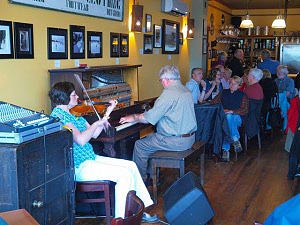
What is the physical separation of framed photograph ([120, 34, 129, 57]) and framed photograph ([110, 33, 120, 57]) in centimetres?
10

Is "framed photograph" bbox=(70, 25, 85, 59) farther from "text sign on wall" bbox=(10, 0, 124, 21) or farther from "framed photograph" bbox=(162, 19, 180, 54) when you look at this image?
"framed photograph" bbox=(162, 19, 180, 54)

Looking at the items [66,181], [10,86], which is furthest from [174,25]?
[66,181]

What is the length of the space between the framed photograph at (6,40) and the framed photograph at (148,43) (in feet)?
10.0

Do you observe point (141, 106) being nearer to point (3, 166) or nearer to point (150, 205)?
point (150, 205)

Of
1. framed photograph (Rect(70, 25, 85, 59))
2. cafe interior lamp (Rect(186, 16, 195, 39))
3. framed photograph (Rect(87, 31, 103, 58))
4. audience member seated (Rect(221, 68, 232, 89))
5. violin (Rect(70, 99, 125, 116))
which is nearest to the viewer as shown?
violin (Rect(70, 99, 125, 116))

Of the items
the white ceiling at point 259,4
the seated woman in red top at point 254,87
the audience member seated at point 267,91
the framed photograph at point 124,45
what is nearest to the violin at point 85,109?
the framed photograph at point 124,45

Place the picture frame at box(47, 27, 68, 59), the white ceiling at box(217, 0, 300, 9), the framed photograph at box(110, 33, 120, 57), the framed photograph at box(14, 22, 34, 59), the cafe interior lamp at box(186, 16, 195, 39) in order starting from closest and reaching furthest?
1. the framed photograph at box(14, 22, 34, 59)
2. the picture frame at box(47, 27, 68, 59)
3. the framed photograph at box(110, 33, 120, 57)
4. the cafe interior lamp at box(186, 16, 195, 39)
5. the white ceiling at box(217, 0, 300, 9)

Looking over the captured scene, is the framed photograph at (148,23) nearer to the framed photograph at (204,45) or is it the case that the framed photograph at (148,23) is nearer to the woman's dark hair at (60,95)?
the framed photograph at (204,45)

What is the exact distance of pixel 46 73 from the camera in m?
Result: 4.08

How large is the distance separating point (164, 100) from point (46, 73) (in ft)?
3.73

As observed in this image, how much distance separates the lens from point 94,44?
16.1ft

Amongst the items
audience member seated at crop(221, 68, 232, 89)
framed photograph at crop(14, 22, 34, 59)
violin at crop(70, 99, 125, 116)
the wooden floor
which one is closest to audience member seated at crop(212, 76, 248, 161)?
the wooden floor

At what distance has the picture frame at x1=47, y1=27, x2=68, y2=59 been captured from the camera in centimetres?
409

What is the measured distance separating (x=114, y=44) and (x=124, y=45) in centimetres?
32
